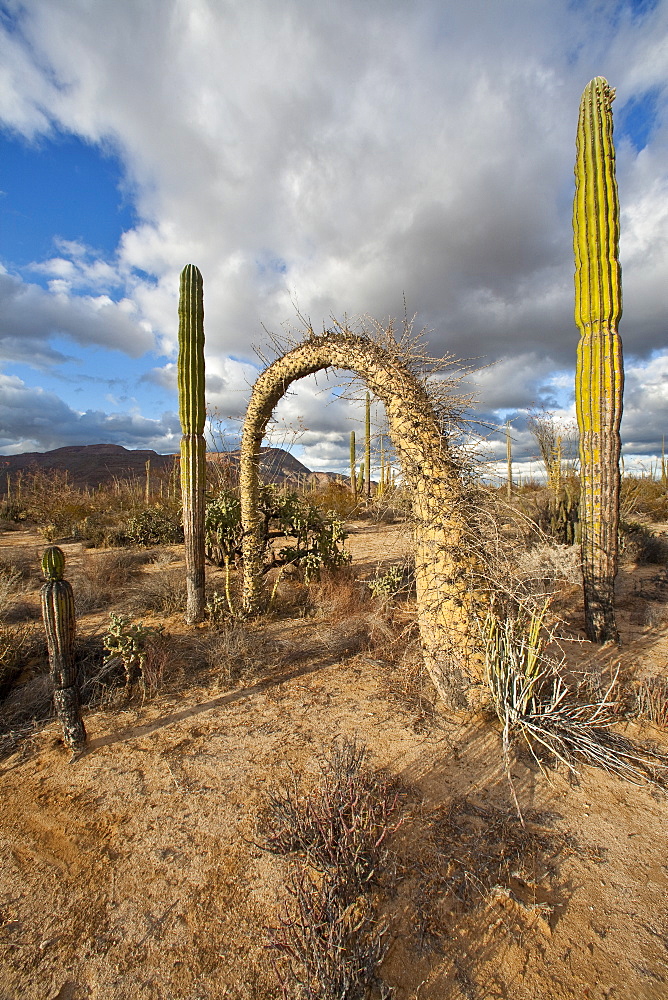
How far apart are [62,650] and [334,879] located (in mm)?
2322

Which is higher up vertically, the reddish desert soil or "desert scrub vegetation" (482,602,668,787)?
"desert scrub vegetation" (482,602,668,787)

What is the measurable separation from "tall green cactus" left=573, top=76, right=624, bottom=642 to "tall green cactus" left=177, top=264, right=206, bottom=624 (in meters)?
4.35

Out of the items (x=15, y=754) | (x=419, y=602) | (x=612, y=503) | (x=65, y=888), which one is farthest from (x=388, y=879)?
(x=612, y=503)

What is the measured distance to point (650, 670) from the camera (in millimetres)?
4113

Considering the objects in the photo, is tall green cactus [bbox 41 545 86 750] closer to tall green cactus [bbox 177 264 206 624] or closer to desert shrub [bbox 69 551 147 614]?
tall green cactus [bbox 177 264 206 624]

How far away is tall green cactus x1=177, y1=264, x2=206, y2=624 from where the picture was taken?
5.48 m

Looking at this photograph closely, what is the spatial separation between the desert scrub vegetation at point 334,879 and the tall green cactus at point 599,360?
3276 mm

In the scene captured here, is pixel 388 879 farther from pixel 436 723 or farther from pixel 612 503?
pixel 612 503

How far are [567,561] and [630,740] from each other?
3975mm

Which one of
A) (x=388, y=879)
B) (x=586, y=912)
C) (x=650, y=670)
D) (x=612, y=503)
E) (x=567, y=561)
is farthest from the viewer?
(x=567, y=561)

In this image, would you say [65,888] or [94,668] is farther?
[94,668]

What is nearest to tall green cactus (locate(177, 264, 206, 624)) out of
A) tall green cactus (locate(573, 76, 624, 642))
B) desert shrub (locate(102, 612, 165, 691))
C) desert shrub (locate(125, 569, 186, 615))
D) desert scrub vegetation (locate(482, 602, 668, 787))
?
desert shrub (locate(125, 569, 186, 615))

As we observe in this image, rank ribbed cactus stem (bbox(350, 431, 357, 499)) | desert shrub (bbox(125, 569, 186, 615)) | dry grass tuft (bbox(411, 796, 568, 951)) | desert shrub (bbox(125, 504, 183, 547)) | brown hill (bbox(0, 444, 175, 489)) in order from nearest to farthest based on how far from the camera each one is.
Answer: dry grass tuft (bbox(411, 796, 568, 951))
desert shrub (bbox(125, 569, 186, 615))
desert shrub (bbox(125, 504, 183, 547))
ribbed cactus stem (bbox(350, 431, 357, 499))
brown hill (bbox(0, 444, 175, 489))

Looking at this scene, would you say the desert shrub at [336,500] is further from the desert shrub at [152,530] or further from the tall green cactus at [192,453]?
the tall green cactus at [192,453]
